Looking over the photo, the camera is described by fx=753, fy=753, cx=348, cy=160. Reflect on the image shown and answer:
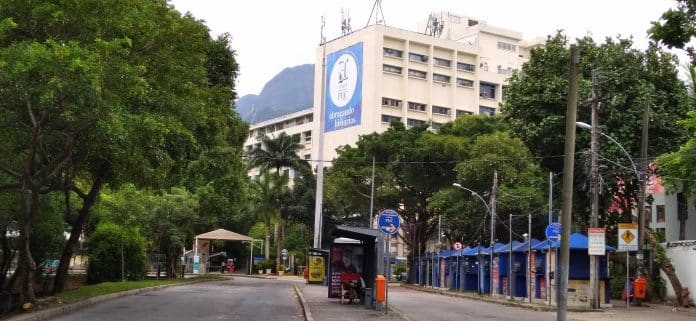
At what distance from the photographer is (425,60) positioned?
96438 millimetres

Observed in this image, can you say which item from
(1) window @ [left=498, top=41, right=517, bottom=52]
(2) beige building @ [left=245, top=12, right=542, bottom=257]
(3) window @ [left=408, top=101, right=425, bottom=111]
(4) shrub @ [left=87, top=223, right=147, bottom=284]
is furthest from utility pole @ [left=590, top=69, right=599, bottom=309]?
(1) window @ [left=498, top=41, right=517, bottom=52]

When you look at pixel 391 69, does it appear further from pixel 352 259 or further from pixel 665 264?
pixel 352 259

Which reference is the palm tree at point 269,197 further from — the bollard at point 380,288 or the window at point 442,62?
the bollard at point 380,288

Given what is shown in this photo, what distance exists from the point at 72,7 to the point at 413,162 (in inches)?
1411

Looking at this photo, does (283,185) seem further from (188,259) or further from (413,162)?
(413,162)

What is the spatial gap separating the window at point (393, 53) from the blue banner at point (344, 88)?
123 inches

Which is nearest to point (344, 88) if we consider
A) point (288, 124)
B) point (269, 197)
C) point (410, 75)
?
point (410, 75)

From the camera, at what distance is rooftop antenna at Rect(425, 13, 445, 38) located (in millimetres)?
100438

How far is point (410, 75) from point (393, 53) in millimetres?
3593

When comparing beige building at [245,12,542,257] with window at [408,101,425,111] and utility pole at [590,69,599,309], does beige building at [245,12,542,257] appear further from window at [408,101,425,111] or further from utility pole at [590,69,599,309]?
utility pole at [590,69,599,309]

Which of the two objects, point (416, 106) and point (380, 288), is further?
point (416, 106)

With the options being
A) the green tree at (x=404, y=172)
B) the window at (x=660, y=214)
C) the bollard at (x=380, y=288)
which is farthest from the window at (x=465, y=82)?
the bollard at (x=380, y=288)

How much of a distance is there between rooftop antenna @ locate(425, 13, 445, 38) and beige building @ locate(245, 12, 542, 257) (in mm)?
134

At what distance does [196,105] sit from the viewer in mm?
20547
